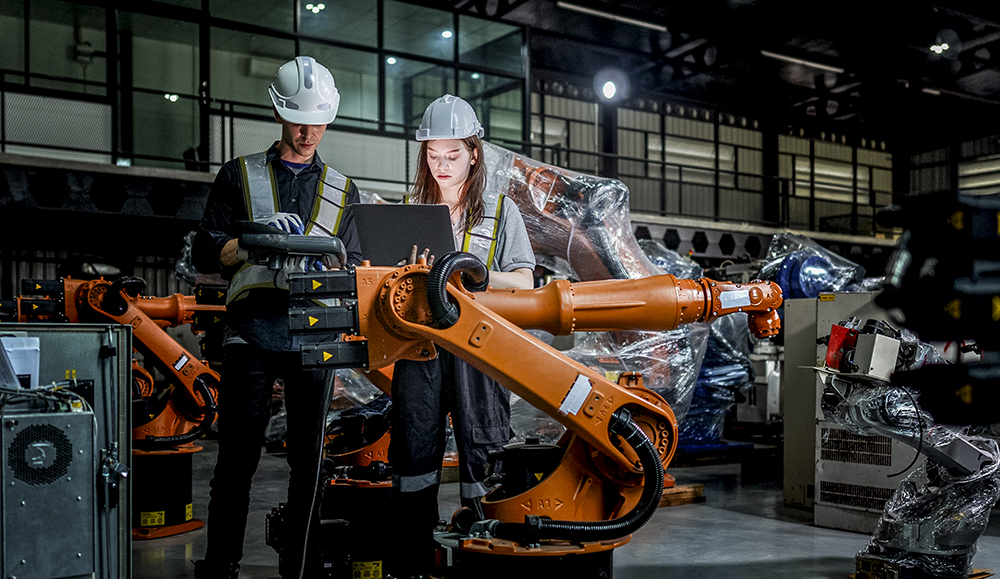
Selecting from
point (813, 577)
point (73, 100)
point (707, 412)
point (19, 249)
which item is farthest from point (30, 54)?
point (813, 577)

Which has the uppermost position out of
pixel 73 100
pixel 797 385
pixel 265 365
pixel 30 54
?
pixel 30 54

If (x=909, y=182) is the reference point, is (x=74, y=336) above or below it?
below

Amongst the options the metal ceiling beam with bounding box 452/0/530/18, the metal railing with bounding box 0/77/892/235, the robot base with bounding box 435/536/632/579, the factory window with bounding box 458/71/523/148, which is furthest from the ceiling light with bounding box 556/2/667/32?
the robot base with bounding box 435/536/632/579

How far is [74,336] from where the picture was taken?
2.08m

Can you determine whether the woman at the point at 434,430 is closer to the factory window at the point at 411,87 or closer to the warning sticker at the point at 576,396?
the warning sticker at the point at 576,396

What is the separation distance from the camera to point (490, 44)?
14.0m

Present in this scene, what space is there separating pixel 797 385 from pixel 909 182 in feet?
64.6

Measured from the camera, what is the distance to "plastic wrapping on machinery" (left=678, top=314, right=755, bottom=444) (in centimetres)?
657

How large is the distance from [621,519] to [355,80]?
41.9 ft

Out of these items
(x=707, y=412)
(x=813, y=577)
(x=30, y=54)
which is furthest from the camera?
(x=30, y=54)

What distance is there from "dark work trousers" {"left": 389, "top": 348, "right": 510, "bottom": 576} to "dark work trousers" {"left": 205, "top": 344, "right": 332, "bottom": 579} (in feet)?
1.22

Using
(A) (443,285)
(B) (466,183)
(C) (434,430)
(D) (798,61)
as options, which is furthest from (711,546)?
(D) (798,61)

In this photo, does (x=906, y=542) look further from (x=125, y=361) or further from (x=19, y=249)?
(x=19, y=249)

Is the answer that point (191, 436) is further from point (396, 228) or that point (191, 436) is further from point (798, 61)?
point (798, 61)
